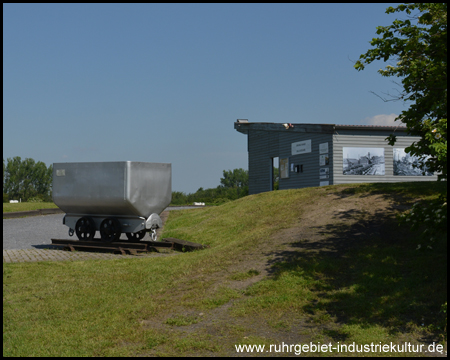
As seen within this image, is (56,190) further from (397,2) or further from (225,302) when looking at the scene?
(397,2)

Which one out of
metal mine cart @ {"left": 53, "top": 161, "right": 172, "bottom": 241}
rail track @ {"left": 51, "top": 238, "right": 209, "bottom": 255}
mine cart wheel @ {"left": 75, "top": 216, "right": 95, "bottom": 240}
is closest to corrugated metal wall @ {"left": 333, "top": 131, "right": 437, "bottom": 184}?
metal mine cart @ {"left": 53, "top": 161, "right": 172, "bottom": 241}

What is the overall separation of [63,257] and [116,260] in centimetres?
224

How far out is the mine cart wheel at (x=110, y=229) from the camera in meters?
17.0

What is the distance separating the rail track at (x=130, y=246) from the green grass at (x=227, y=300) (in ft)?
9.38

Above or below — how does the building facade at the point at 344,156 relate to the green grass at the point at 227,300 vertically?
above

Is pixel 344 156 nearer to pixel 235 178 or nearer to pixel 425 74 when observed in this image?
pixel 425 74

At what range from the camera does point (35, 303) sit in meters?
8.71

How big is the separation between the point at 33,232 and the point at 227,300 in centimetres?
1695

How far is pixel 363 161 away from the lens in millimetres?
25344

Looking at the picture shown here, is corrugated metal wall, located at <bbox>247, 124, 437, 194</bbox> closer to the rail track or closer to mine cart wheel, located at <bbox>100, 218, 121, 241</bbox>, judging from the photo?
the rail track

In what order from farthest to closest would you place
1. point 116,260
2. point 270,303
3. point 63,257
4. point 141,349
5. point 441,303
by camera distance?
point 63,257 < point 116,260 < point 270,303 < point 441,303 < point 141,349

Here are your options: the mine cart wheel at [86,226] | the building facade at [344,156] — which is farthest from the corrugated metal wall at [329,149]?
the mine cart wheel at [86,226]

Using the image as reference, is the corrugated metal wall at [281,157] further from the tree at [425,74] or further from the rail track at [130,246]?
the tree at [425,74]

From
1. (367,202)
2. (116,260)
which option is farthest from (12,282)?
(367,202)
